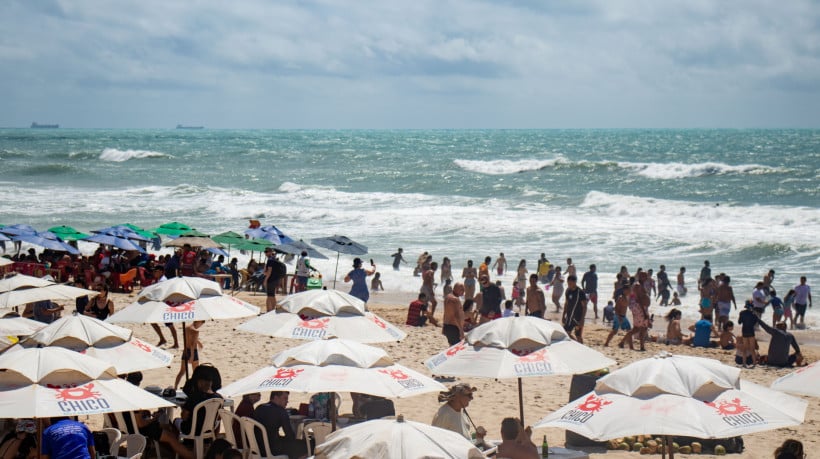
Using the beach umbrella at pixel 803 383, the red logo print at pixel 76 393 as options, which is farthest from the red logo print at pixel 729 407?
the red logo print at pixel 76 393

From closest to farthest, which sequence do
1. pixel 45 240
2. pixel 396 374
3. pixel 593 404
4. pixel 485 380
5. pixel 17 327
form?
pixel 593 404
pixel 396 374
pixel 17 327
pixel 485 380
pixel 45 240

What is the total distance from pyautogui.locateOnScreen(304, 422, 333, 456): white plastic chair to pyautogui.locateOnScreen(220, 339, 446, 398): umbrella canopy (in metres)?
0.83

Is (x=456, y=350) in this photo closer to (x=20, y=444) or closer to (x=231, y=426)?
(x=231, y=426)

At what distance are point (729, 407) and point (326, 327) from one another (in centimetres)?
456

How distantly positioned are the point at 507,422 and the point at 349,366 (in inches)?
55.5

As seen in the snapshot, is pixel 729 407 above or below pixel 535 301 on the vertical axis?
above

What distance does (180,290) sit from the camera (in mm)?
10062

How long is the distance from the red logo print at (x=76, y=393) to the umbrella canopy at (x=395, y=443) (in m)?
2.30

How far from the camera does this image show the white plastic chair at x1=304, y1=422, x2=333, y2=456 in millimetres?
8031

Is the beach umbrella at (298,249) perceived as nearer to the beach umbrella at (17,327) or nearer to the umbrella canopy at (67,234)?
the umbrella canopy at (67,234)

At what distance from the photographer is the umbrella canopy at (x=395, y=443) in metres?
4.80

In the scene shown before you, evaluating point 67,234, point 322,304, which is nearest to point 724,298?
point 322,304

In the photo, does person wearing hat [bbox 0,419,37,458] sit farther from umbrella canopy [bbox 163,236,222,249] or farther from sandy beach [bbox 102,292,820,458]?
umbrella canopy [bbox 163,236,222,249]

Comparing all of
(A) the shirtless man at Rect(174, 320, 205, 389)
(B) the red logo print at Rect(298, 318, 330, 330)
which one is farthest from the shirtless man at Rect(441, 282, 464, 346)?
(A) the shirtless man at Rect(174, 320, 205, 389)
